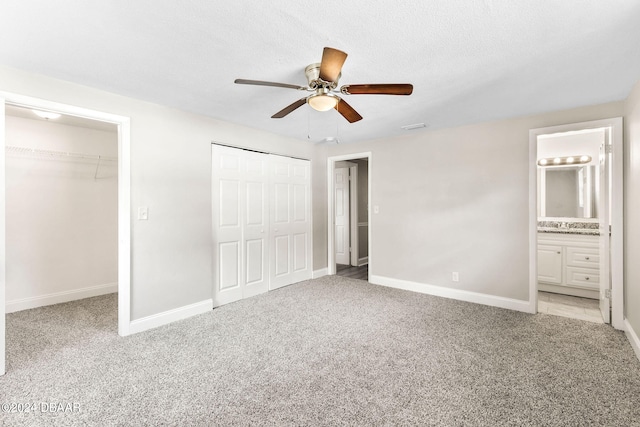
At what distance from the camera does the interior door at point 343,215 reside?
6.17 meters

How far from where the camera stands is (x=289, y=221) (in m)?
4.50

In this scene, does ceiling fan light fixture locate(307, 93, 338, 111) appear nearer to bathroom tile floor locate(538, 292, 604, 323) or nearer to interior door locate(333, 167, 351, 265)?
bathroom tile floor locate(538, 292, 604, 323)

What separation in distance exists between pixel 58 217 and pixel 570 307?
21.6 feet

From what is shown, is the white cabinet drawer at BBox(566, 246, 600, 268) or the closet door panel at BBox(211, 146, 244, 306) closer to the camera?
the closet door panel at BBox(211, 146, 244, 306)

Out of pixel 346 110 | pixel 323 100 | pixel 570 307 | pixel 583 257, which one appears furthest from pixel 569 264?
pixel 323 100

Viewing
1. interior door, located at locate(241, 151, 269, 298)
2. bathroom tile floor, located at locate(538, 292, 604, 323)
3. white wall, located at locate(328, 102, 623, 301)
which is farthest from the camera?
interior door, located at locate(241, 151, 269, 298)

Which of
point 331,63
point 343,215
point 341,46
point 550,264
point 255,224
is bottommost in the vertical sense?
point 550,264

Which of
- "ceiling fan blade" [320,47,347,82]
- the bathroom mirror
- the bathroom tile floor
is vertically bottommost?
the bathroom tile floor

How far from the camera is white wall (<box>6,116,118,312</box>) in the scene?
136 inches

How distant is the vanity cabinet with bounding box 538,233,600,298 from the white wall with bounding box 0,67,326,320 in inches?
182

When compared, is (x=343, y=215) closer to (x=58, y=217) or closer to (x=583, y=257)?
(x=583, y=257)

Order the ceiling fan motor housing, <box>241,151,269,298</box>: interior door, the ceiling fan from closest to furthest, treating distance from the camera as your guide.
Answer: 1. the ceiling fan
2. the ceiling fan motor housing
3. <box>241,151,269,298</box>: interior door

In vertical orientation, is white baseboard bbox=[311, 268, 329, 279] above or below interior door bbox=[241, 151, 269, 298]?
below

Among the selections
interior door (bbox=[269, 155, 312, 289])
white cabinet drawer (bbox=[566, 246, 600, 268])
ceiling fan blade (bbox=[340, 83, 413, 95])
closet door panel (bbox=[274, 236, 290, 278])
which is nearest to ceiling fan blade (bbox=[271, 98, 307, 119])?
ceiling fan blade (bbox=[340, 83, 413, 95])
